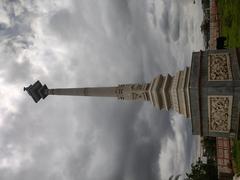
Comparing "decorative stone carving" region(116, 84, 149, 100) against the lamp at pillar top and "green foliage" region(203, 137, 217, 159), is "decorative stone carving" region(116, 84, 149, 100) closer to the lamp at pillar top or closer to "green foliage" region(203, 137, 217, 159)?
the lamp at pillar top

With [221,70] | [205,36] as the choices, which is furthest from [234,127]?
[205,36]

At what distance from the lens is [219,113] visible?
56.2ft

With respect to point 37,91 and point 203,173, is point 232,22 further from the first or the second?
point 37,91

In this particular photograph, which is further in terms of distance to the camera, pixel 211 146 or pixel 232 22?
pixel 211 146

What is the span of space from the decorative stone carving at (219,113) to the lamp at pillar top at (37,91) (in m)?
33.0

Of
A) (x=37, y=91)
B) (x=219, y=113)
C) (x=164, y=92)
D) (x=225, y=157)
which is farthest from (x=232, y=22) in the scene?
(x=37, y=91)

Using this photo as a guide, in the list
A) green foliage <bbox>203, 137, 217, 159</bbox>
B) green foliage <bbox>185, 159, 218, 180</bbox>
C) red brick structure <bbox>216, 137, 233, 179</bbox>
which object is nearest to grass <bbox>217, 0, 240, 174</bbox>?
red brick structure <bbox>216, 137, 233, 179</bbox>

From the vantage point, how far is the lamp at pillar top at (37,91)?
46.1 m

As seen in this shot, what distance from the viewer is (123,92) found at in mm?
24625

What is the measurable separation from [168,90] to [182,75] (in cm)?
153

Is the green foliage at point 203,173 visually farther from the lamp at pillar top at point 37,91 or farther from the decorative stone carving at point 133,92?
the decorative stone carving at point 133,92

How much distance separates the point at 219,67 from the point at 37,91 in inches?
1363

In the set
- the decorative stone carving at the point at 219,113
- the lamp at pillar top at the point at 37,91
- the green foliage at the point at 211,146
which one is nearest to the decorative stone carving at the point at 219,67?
the decorative stone carving at the point at 219,113

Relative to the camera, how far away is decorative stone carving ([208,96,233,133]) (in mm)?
16672
